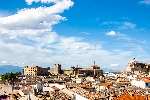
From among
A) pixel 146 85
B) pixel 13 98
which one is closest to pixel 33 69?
pixel 146 85

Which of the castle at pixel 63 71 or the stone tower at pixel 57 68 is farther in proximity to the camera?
the stone tower at pixel 57 68

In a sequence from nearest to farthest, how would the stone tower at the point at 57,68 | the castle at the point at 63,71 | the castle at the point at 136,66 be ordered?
the castle at the point at 136,66 < the castle at the point at 63,71 < the stone tower at the point at 57,68

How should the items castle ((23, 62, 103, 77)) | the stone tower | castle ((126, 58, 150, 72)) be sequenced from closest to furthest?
castle ((126, 58, 150, 72)) → castle ((23, 62, 103, 77)) → the stone tower

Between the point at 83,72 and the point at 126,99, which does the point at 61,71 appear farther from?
the point at 126,99

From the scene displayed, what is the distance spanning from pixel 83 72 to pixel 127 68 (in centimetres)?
2512

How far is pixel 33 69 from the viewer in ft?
614

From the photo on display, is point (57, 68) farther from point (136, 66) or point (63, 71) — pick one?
point (136, 66)

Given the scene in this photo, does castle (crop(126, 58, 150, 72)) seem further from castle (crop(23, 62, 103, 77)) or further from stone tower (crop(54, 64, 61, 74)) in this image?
stone tower (crop(54, 64, 61, 74))

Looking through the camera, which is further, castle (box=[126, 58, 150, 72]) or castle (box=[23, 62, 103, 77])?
castle (box=[23, 62, 103, 77])

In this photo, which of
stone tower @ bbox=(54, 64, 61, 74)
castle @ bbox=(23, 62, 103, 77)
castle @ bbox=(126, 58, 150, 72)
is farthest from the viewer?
stone tower @ bbox=(54, 64, 61, 74)

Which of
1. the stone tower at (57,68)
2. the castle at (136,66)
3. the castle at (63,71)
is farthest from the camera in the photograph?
the stone tower at (57,68)

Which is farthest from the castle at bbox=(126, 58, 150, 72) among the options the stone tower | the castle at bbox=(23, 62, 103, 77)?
the stone tower

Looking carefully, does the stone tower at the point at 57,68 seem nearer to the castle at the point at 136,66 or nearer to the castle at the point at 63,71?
the castle at the point at 63,71

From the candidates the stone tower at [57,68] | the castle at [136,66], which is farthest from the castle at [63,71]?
the castle at [136,66]
